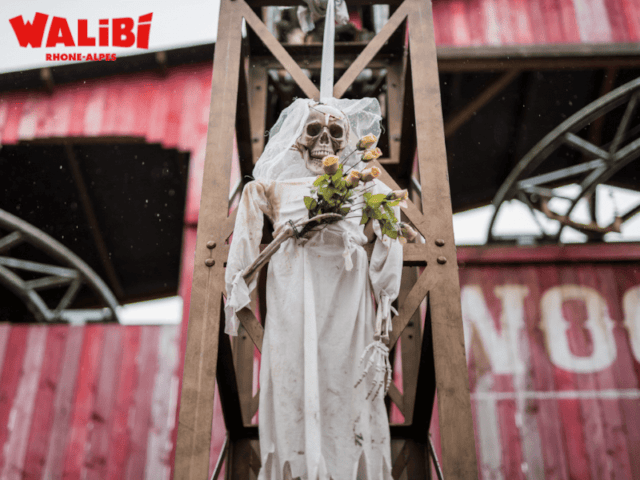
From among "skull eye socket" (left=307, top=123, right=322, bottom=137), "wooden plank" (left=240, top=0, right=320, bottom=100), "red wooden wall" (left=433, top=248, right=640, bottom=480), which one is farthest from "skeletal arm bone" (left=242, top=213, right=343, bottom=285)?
"red wooden wall" (left=433, top=248, right=640, bottom=480)

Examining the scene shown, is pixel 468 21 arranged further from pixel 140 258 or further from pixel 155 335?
pixel 140 258

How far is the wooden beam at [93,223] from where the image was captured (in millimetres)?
9797

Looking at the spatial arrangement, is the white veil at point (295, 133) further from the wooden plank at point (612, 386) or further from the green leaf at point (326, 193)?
the wooden plank at point (612, 386)

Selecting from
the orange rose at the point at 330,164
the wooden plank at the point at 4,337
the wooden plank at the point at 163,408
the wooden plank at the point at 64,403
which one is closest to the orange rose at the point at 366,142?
the orange rose at the point at 330,164

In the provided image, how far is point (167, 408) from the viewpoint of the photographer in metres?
7.80

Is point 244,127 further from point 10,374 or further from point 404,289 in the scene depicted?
point 10,374

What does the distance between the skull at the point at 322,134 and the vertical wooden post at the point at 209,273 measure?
534mm

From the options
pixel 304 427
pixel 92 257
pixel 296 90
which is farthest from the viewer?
pixel 92 257

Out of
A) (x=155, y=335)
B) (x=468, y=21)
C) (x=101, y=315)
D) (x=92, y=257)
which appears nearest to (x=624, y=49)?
(x=468, y=21)

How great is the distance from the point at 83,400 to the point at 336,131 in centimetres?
583

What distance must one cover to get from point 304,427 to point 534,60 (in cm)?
745

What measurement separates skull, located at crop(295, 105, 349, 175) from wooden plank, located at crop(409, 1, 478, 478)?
1.71 ft

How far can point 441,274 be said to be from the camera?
142 inches

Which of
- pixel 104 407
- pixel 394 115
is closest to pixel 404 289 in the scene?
pixel 394 115
